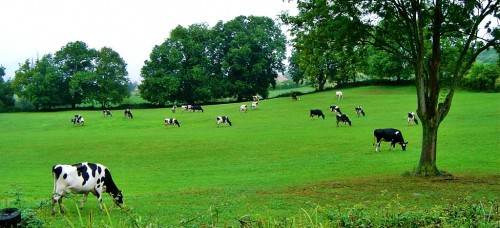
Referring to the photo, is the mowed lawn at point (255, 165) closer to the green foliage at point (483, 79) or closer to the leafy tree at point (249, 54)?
the green foliage at point (483, 79)

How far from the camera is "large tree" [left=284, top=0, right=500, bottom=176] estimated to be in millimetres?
17344

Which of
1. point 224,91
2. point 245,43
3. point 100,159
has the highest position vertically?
point 245,43

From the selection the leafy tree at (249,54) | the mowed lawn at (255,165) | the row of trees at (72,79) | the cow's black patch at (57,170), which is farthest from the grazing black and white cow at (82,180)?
the row of trees at (72,79)

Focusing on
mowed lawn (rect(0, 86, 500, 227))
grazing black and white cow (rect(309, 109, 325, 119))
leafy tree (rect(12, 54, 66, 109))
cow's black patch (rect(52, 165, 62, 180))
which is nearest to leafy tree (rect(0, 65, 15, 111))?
Result: leafy tree (rect(12, 54, 66, 109))

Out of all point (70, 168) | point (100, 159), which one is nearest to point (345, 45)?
point (70, 168)

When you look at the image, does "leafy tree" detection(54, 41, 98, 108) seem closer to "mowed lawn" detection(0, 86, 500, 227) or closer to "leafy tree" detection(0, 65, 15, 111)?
"leafy tree" detection(0, 65, 15, 111)

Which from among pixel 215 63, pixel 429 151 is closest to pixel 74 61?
pixel 215 63

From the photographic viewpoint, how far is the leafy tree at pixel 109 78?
83.3m

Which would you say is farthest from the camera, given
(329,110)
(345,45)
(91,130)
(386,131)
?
(329,110)

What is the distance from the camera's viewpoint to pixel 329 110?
5644cm

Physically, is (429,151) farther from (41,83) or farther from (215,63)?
(41,83)

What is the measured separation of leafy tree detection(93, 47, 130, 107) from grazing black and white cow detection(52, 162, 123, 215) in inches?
2837

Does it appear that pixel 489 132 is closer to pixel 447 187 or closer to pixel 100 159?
pixel 447 187

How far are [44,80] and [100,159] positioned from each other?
200ft
